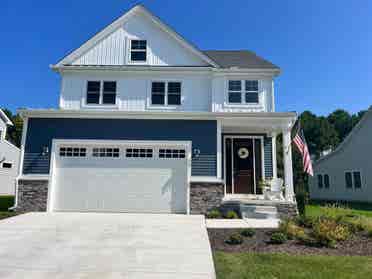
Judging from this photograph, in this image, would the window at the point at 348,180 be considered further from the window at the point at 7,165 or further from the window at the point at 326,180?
the window at the point at 7,165

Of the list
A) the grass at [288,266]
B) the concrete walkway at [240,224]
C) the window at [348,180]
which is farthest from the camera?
the window at [348,180]

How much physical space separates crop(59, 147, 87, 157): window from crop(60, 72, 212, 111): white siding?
2.30 m

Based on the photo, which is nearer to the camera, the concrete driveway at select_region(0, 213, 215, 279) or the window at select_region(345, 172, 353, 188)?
the concrete driveway at select_region(0, 213, 215, 279)

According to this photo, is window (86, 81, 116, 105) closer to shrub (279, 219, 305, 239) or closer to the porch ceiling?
the porch ceiling

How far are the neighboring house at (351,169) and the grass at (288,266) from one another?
1419 cm

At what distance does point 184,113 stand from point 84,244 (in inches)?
244

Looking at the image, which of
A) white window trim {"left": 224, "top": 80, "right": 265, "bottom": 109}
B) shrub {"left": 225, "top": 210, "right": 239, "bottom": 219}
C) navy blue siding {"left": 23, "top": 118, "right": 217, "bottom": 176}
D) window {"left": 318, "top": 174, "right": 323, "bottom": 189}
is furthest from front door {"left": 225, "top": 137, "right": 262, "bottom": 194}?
window {"left": 318, "top": 174, "right": 323, "bottom": 189}

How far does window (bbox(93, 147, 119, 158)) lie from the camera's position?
1076 cm

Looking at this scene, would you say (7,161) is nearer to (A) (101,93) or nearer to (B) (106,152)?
(A) (101,93)

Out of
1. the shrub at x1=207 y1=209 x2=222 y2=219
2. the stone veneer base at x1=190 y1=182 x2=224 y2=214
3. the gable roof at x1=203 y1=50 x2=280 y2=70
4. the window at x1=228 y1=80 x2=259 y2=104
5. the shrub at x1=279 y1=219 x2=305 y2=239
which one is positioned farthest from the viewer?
the gable roof at x1=203 y1=50 x2=280 y2=70

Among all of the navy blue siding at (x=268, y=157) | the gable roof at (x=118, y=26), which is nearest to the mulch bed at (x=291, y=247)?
the navy blue siding at (x=268, y=157)

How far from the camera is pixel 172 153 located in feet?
35.2

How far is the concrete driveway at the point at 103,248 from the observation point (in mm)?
4492

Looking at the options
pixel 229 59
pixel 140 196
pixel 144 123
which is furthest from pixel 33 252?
pixel 229 59
